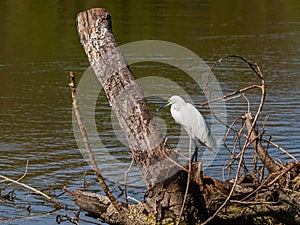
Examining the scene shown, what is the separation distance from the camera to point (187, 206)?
6.93m

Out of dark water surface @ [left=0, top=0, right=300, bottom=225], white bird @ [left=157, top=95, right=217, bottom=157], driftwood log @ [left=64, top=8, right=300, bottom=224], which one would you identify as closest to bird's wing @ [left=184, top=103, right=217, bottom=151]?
white bird @ [left=157, top=95, right=217, bottom=157]

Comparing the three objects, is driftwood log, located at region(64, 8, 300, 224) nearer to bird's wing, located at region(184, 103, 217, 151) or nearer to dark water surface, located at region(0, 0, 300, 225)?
dark water surface, located at region(0, 0, 300, 225)

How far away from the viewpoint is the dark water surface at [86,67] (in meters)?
9.30

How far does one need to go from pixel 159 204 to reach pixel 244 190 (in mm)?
852

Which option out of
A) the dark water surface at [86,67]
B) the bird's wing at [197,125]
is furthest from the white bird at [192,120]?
the dark water surface at [86,67]

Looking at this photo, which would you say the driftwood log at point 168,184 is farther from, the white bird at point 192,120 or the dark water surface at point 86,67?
the white bird at point 192,120

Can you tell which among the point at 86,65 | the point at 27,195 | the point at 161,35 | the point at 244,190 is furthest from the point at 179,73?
the point at 244,190

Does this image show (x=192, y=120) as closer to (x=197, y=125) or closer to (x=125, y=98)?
(x=197, y=125)

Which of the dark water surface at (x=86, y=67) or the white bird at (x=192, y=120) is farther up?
the white bird at (x=192, y=120)

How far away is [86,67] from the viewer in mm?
15953

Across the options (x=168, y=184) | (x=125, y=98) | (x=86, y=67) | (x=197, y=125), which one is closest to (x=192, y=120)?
(x=197, y=125)

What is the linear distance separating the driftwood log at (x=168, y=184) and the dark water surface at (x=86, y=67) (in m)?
1.11

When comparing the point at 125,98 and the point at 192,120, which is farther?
the point at 192,120

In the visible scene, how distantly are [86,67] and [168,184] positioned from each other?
9.42 meters
